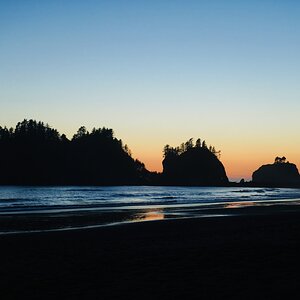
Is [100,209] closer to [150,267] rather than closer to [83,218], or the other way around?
[83,218]

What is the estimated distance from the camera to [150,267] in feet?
33.4

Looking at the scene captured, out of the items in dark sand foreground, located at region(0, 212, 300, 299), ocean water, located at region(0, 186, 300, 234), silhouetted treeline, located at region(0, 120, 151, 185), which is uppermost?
silhouetted treeline, located at region(0, 120, 151, 185)

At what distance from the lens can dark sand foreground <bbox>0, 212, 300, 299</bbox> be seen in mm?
7688

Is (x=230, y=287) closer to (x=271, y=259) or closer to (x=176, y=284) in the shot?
(x=176, y=284)

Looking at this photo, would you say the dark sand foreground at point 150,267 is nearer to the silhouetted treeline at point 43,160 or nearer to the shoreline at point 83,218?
the shoreline at point 83,218

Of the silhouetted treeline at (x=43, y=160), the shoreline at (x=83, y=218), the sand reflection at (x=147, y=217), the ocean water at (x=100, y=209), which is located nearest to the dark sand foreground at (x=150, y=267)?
the shoreline at (x=83, y=218)

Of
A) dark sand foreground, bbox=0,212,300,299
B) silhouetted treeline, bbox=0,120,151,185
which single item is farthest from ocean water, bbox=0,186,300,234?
silhouetted treeline, bbox=0,120,151,185

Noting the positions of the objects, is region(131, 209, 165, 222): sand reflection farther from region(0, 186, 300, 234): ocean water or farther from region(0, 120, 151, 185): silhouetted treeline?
region(0, 120, 151, 185): silhouetted treeline

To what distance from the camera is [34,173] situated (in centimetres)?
17938

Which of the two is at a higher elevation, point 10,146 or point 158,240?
point 10,146

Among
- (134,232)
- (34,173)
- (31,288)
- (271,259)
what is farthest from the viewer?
(34,173)

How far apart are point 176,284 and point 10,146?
186580 millimetres

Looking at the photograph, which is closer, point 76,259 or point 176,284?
point 176,284

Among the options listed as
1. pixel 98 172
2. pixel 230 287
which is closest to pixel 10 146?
pixel 98 172
